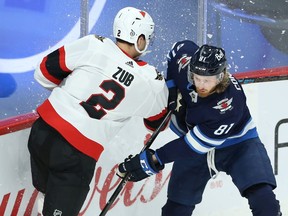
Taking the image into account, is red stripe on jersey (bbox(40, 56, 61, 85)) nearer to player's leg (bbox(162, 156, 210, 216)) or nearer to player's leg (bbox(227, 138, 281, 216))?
player's leg (bbox(162, 156, 210, 216))

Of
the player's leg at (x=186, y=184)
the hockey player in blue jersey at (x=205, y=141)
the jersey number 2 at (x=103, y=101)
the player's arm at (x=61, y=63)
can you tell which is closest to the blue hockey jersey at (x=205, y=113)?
the hockey player in blue jersey at (x=205, y=141)

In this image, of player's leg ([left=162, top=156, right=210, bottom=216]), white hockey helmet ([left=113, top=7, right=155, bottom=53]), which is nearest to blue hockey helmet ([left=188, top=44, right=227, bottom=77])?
white hockey helmet ([left=113, top=7, right=155, bottom=53])

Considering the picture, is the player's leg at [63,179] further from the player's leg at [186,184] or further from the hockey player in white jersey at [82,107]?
the player's leg at [186,184]

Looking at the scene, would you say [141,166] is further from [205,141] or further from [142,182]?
[142,182]

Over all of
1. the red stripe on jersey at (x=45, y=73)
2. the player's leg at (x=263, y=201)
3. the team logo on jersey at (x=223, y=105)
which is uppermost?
the team logo on jersey at (x=223, y=105)

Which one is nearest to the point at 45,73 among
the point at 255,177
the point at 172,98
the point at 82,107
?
the point at 82,107

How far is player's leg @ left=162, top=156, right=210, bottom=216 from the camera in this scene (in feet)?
9.81

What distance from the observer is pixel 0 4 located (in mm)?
3621

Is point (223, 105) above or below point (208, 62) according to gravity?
below

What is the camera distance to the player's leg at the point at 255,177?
8.98ft

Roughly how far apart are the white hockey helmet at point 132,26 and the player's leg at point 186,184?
0.51m

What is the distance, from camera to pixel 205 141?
2.70m

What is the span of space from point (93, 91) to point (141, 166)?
36 centimetres

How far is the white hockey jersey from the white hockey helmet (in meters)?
0.07
